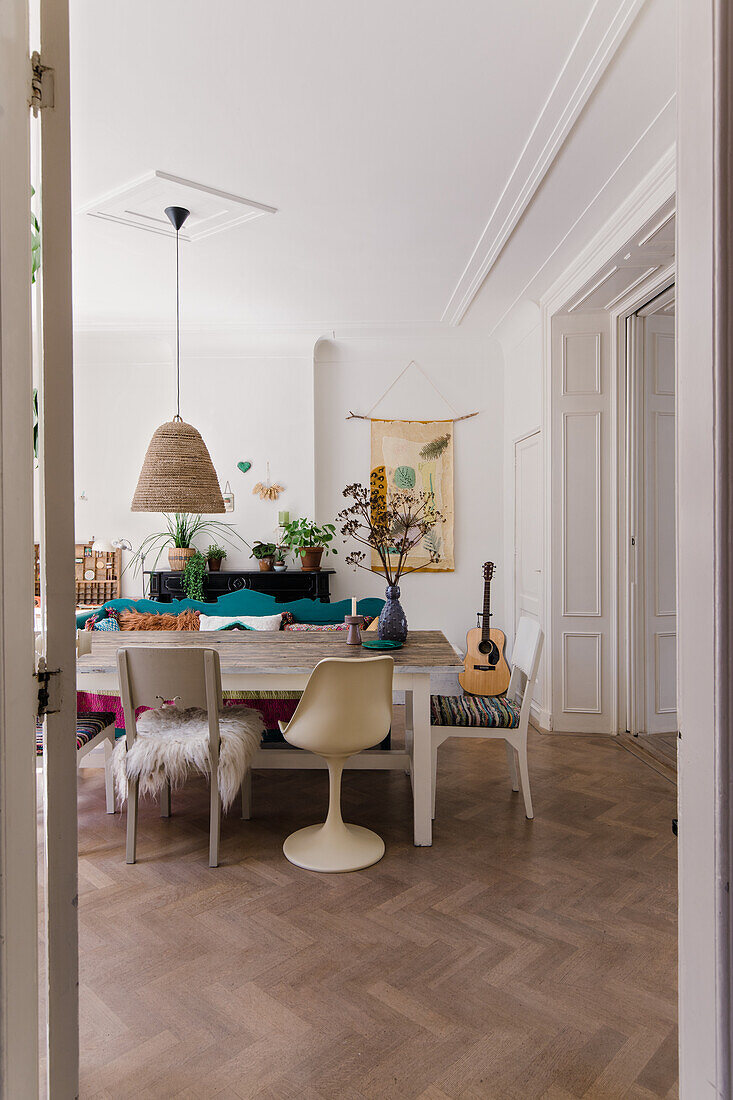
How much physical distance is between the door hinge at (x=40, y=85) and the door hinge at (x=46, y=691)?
82 cm

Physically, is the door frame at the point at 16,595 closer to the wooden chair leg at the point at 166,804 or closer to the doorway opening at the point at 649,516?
the wooden chair leg at the point at 166,804

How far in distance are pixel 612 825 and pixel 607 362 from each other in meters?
2.84

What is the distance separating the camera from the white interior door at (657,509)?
434 cm

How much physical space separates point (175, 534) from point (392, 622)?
3.18 metres

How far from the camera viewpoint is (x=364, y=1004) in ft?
6.10

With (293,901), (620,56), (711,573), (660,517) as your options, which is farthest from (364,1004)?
(660,517)

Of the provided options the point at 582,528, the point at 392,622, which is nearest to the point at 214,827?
the point at 392,622

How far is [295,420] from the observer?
19.3ft

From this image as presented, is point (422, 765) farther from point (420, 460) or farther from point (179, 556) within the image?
point (420, 460)

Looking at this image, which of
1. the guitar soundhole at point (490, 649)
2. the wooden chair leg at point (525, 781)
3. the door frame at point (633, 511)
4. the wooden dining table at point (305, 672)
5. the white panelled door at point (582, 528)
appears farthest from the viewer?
the guitar soundhole at point (490, 649)

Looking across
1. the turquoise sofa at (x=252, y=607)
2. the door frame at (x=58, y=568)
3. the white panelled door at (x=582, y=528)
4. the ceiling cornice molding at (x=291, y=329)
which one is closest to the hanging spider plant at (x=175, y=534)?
the turquoise sofa at (x=252, y=607)

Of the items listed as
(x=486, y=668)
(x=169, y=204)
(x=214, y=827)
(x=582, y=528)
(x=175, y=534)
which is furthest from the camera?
(x=175, y=534)

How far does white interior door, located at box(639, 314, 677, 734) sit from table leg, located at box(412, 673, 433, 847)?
213cm

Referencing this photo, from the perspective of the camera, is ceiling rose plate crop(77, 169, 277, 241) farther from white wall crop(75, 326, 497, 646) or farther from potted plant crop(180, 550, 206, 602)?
potted plant crop(180, 550, 206, 602)
